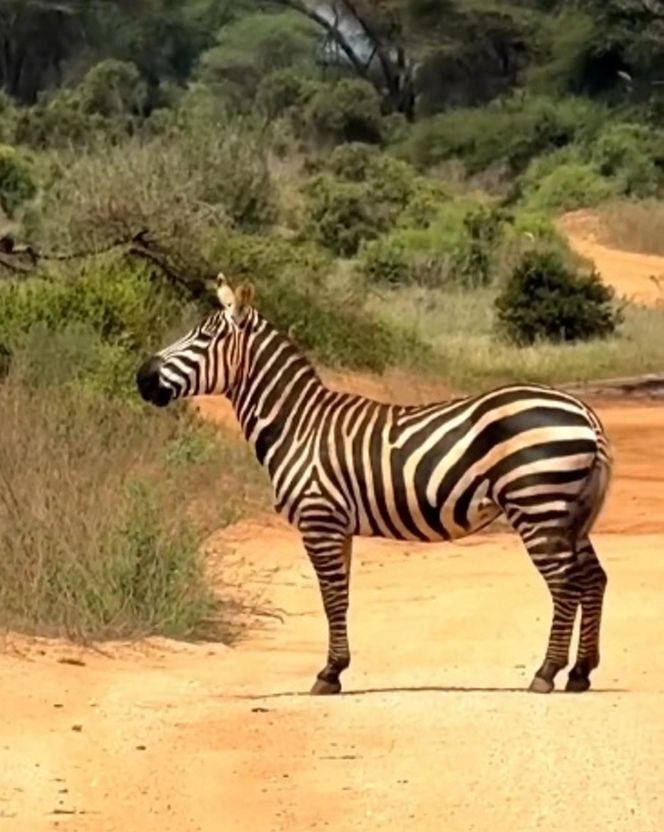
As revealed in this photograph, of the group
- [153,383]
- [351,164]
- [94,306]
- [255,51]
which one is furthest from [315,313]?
[255,51]

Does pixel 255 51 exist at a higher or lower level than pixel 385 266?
lower

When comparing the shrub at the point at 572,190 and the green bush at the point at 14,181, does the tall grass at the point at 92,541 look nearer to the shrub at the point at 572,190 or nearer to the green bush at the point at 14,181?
the green bush at the point at 14,181

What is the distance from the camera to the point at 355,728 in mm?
9008

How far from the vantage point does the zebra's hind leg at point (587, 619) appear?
33.0ft

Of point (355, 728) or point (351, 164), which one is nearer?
point (355, 728)

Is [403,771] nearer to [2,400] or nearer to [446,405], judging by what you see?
[446,405]

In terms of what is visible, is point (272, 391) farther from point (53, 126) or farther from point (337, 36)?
point (337, 36)

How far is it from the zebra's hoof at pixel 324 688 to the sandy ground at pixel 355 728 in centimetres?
13

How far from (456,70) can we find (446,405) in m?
62.6

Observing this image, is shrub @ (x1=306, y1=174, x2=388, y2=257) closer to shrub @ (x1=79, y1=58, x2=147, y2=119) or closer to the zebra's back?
shrub @ (x1=79, y1=58, x2=147, y2=119)

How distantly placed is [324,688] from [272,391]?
153cm

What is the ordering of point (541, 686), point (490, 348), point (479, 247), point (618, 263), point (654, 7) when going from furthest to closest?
point (654, 7) → point (618, 263) → point (479, 247) → point (490, 348) → point (541, 686)

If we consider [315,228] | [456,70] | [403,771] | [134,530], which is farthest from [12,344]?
[456,70]

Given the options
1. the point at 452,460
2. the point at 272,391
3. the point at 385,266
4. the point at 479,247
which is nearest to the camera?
the point at 452,460
